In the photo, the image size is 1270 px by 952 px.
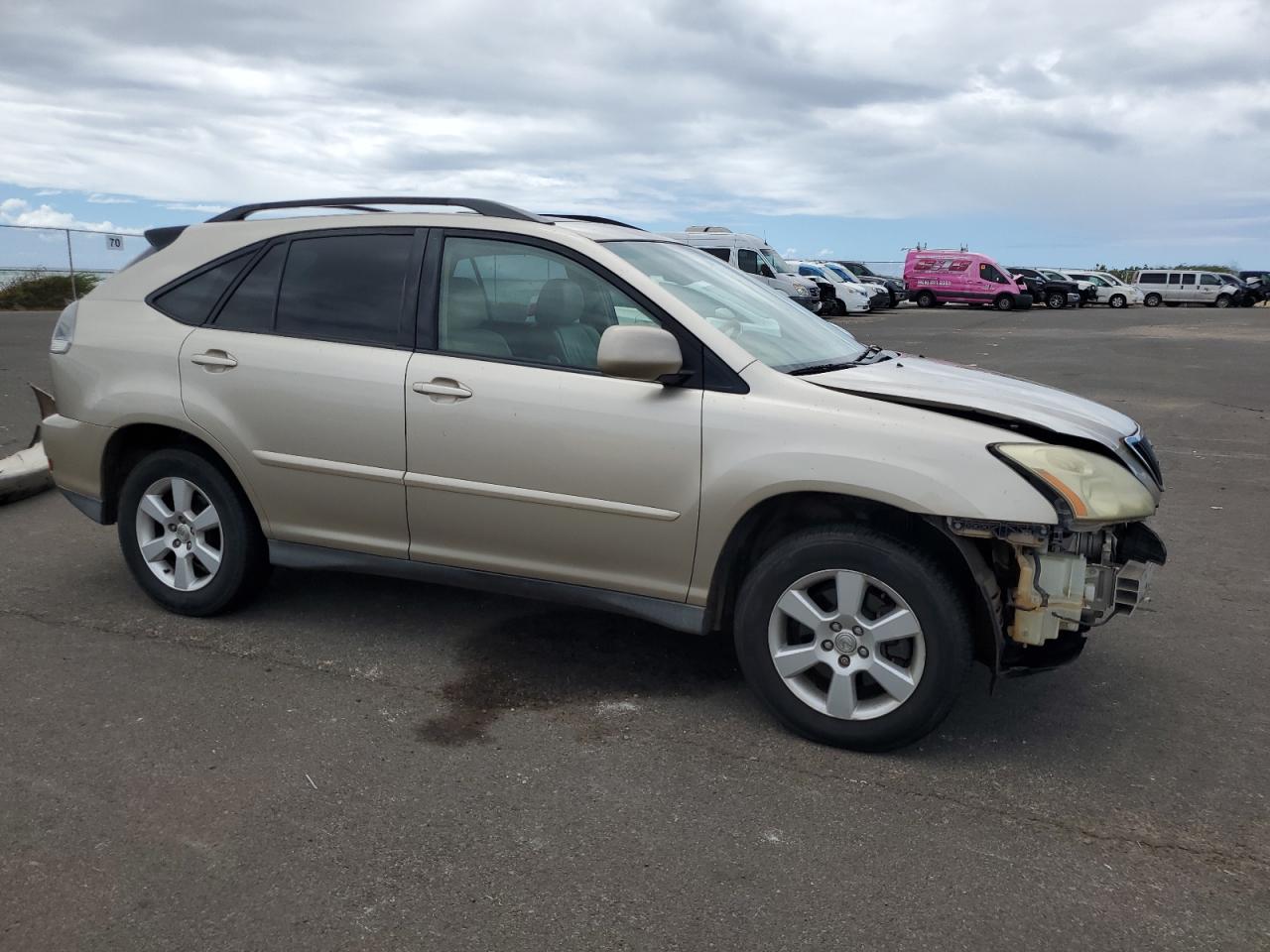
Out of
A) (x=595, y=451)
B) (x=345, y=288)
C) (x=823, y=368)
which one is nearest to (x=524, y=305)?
(x=595, y=451)

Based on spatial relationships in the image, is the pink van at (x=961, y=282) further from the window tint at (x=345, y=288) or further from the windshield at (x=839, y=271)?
the window tint at (x=345, y=288)

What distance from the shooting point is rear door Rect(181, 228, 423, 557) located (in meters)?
4.38

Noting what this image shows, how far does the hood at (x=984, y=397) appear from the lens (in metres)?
3.68

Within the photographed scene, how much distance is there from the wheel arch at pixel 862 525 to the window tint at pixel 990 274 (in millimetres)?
40085

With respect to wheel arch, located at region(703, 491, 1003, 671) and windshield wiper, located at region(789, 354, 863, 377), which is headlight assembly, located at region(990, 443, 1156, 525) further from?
windshield wiper, located at region(789, 354, 863, 377)

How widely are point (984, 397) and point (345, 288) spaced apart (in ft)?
8.33

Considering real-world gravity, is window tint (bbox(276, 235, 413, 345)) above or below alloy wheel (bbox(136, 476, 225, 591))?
above

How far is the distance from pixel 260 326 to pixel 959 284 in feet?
132

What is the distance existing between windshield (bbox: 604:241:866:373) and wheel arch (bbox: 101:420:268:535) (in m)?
1.86

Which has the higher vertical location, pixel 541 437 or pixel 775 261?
pixel 775 261

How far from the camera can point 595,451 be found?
396cm

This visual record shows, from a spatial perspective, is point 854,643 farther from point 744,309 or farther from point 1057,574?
point 744,309

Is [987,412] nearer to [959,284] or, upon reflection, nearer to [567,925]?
[567,925]

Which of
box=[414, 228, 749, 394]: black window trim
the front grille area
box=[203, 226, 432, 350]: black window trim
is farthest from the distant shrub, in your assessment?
the front grille area
